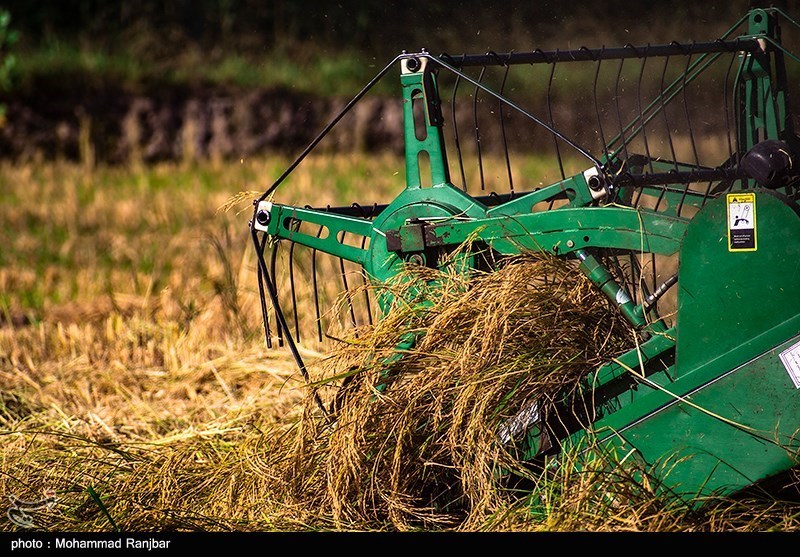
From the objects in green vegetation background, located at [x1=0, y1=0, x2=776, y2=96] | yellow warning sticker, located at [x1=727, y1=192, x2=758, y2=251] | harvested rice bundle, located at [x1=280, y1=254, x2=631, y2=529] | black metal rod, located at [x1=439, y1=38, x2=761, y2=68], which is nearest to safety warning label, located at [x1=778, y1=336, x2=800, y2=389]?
yellow warning sticker, located at [x1=727, y1=192, x2=758, y2=251]

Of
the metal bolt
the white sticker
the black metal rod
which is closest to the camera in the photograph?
the white sticker

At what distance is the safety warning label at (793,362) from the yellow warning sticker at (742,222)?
27 cm

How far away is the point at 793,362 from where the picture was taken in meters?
2.69

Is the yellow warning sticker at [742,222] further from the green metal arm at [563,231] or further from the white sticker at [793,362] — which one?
the white sticker at [793,362]

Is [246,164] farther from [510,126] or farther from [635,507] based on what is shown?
[635,507]

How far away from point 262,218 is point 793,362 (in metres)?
1.68

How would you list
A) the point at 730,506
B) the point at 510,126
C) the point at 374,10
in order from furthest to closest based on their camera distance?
1. the point at 374,10
2. the point at 510,126
3. the point at 730,506

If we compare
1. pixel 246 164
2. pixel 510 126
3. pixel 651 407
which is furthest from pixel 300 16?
pixel 651 407

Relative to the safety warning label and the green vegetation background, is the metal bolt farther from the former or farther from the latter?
the green vegetation background

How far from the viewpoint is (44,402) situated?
4590 mm

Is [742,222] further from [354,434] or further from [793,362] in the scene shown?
[354,434]

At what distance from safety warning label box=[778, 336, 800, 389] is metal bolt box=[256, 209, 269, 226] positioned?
164cm

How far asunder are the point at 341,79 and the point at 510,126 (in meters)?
5.48

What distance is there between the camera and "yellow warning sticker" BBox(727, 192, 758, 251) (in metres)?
2.76
